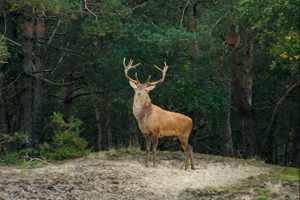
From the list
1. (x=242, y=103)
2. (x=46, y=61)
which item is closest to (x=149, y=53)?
(x=242, y=103)

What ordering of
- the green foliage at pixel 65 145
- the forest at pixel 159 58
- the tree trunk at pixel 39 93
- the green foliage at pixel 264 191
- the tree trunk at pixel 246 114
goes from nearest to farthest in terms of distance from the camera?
the green foliage at pixel 264 191, the green foliage at pixel 65 145, the forest at pixel 159 58, the tree trunk at pixel 246 114, the tree trunk at pixel 39 93

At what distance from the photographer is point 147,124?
38.1ft

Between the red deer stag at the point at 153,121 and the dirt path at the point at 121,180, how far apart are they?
0.79 m

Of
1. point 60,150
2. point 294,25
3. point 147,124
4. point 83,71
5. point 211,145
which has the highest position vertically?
point 294,25

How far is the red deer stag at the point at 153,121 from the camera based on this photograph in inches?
456

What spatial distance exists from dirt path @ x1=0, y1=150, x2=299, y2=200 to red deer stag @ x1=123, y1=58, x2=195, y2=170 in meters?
0.79

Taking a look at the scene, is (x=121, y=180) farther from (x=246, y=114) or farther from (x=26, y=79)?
(x=246, y=114)

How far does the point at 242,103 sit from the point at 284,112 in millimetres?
6231

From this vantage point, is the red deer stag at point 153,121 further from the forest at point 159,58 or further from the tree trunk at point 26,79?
the tree trunk at point 26,79

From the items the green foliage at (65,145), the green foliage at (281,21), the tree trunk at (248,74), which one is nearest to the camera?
the green foliage at (281,21)

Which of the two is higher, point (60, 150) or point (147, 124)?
point (147, 124)

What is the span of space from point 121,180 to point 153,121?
2.20m

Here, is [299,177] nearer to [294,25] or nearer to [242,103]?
[294,25]

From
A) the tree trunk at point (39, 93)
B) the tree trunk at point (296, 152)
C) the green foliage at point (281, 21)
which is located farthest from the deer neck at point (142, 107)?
the tree trunk at point (296, 152)
